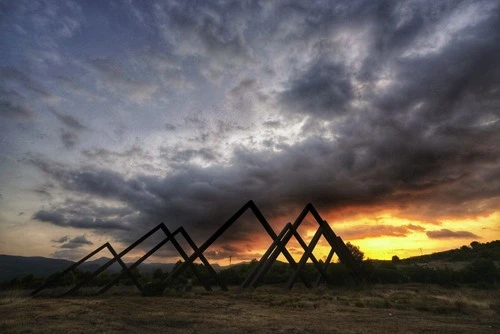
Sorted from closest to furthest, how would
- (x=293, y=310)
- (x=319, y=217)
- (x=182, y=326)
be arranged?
1. (x=182, y=326)
2. (x=293, y=310)
3. (x=319, y=217)

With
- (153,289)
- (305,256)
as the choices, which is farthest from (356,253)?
(153,289)

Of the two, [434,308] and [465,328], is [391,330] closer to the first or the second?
[465,328]

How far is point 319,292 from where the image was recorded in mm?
18156

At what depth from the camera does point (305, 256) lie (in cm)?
1830

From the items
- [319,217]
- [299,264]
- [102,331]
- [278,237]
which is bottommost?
[102,331]

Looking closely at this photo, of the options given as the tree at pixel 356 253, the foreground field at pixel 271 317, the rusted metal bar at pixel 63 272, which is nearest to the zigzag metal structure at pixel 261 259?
the rusted metal bar at pixel 63 272

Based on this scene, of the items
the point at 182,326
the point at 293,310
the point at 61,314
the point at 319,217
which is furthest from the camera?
the point at 319,217

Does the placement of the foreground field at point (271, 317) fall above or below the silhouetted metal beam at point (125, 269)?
below

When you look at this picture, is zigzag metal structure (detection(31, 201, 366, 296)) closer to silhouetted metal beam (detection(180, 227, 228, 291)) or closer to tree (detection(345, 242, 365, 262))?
Answer: silhouetted metal beam (detection(180, 227, 228, 291))

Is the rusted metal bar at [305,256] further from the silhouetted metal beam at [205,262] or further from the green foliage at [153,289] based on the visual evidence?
the green foliage at [153,289]

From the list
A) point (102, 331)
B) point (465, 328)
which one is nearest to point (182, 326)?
point (102, 331)

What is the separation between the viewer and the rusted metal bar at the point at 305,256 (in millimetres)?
17844

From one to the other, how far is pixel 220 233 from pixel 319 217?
6.67 meters

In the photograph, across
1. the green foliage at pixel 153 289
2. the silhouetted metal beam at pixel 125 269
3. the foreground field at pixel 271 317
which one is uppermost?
the silhouetted metal beam at pixel 125 269
